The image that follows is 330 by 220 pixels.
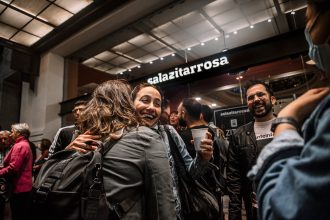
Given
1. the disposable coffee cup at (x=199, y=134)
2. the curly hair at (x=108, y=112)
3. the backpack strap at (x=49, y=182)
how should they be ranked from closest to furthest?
1. the backpack strap at (x=49, y=182)
2. the curly hair at (x=108, y=112)
3. the disposable coffee cup at (x=199, y=134)

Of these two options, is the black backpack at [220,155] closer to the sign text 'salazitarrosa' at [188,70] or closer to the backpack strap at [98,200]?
the backpack strap at [98,200]

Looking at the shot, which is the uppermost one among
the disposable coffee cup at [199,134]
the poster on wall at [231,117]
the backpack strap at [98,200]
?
the poster on wall at [231,117]

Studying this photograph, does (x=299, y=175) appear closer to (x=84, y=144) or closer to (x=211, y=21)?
(x=84, y=144)

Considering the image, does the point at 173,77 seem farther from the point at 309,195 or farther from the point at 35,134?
the point at 35,134

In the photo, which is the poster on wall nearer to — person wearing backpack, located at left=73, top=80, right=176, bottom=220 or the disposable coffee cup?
the disposable coffee cup

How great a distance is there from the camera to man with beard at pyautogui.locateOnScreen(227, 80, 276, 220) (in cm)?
228

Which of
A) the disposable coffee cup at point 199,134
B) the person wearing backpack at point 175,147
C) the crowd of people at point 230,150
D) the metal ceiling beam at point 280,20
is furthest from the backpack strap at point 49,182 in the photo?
the metal ceiling beam at point 280,20

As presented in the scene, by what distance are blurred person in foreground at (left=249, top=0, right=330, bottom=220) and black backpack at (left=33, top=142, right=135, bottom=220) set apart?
0.76 meters

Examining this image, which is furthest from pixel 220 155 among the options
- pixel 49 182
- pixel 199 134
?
pixel 49 182

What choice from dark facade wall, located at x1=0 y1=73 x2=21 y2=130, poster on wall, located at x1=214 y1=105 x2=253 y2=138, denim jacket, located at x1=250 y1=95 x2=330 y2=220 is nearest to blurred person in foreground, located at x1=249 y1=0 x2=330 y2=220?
denim jacket, located at x1=250 y1=95 x2=330 y2=220

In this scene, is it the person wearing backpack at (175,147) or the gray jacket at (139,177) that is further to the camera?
the person wearing backpack at (175,147)

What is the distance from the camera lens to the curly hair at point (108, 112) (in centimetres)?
135

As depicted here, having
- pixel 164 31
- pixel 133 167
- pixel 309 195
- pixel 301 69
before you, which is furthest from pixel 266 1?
pixel 309 195

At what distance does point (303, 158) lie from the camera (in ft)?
1.73
